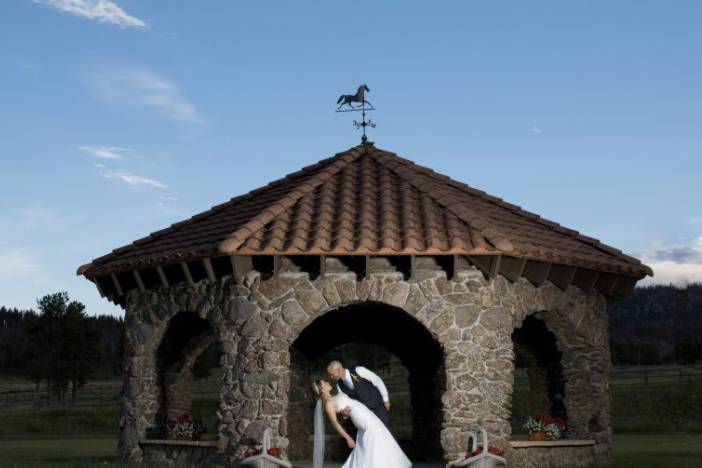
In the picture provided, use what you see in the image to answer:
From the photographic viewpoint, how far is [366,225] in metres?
13.4

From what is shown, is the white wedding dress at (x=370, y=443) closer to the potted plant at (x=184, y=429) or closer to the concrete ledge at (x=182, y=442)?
the concrete ledge at (x=182, y=442)

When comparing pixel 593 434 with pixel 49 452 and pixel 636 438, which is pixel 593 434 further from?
pixel 49 452

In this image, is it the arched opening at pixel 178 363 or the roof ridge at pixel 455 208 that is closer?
the roof ridge at pixel 455 208

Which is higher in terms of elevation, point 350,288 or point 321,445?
point 350,288

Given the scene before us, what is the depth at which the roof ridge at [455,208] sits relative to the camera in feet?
41.9

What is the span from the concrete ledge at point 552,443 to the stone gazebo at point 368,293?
0.03 m

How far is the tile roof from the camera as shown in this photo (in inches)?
500

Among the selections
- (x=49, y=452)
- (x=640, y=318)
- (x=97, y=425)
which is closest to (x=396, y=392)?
(x=97, y=425)

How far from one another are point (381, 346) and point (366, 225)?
21.1 ft

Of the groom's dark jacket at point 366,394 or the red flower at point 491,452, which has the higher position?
the groom's dark jacket at point 366,394

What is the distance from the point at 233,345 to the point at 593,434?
6.67m

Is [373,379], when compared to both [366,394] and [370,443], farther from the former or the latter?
[370,443]

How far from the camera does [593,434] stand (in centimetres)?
1570

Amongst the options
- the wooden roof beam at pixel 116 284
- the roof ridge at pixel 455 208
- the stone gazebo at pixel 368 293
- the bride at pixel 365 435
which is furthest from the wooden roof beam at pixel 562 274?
Answer: the wooden roof beam at pixel 116 284
